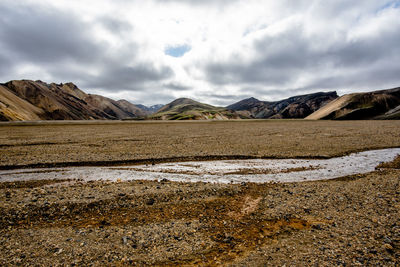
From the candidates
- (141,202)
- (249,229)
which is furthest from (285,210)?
(141,202)

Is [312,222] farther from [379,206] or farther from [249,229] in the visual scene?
[379,206]

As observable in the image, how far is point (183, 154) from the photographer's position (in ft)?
68.5

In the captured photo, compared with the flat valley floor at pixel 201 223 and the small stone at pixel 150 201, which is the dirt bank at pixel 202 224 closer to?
the flat valley floor at pixel 201 223

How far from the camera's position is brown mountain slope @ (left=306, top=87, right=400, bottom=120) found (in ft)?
543

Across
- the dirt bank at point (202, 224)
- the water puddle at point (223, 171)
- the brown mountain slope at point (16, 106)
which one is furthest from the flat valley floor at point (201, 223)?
the brown mountain slope at point (16, 106)

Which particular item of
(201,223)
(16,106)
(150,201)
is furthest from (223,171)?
(16,106)

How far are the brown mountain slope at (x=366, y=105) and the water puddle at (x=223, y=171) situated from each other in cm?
18821

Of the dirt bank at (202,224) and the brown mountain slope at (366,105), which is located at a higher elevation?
the brown mountain slope at (366,105)

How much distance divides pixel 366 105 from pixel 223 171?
220m

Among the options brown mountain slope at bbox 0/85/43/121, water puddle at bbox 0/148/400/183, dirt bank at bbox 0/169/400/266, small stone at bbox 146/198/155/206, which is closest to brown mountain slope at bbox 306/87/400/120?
water puddle at bbox 0/148/400/183

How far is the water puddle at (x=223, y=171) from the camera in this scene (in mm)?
13344

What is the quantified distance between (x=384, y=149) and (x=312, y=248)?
977 inches

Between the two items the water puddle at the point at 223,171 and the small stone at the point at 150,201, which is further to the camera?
the water puddle at the point at 223,171

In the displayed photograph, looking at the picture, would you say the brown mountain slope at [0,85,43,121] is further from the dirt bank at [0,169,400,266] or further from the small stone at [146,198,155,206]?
the small stone at [146,198,155,206]
